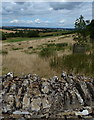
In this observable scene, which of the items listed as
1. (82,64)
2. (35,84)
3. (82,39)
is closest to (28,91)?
(35,84)

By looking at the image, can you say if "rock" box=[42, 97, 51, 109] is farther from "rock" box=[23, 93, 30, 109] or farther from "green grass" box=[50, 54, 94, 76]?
"green grass" box=[50, 54, 94, 76]

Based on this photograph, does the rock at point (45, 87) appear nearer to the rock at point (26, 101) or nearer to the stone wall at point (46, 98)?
the stone wall at point (46, 98)

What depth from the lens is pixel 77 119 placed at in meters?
2.98

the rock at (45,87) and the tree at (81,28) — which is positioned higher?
the tree at (81,28)

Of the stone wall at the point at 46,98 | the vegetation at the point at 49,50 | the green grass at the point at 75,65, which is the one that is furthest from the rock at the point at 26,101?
the vegetation at the point at 49,50

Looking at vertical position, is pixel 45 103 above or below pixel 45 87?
below

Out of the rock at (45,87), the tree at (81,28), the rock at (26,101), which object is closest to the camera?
the rock at (26,101)

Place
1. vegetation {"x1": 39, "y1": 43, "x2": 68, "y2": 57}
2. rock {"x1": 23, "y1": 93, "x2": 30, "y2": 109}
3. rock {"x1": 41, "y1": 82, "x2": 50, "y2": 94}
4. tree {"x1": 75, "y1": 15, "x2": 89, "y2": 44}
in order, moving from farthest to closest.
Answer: tree {"x1": 75, "y1": 15, "x2": 89, "y2": 44} → vegetation {"x1": 39, "y1": 43, "x2": 68, "y2": 57} → rock {"x1": 41, "y1": 82, "x2": 50, "y2": 94} → rock {"x1": 23, "y1": 93, "x2": 30, "y2": 109}

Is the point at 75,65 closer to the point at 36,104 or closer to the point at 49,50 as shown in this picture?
the point at 36,104

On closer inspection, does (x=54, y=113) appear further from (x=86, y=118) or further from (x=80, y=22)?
Answer: (x=80, y=22)

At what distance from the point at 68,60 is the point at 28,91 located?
11.1ft

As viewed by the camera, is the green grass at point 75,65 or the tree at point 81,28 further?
the tree at point 81,28

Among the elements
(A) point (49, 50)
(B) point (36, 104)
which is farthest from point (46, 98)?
(A) point (49, 50)

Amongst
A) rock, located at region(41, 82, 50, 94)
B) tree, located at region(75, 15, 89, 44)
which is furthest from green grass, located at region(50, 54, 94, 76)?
tree, located at region(75, 15, 89, 44)
